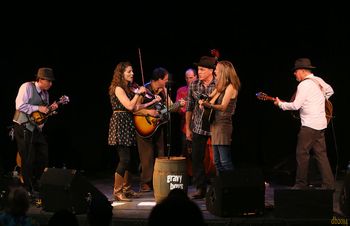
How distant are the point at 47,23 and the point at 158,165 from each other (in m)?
4.53

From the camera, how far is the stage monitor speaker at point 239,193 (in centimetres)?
672

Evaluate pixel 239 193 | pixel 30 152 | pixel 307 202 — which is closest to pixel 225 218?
pixel 239 193

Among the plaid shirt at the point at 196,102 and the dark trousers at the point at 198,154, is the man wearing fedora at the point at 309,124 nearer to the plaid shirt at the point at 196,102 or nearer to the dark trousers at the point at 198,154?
the plaid shirt at the point at 196,102

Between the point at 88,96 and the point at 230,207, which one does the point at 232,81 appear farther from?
the point at 88,96

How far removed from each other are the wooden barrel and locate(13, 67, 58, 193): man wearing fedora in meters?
1.64

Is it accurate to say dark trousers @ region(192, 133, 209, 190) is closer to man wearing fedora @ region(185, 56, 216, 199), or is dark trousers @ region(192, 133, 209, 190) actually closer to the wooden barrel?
man wearing fedora @ region(185, 56, 216, 199)

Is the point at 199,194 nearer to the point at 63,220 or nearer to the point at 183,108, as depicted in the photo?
the point at 183,108

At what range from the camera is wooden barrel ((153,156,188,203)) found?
745 cm

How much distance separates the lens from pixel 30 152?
26.4 ft

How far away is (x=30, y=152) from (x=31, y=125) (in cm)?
34

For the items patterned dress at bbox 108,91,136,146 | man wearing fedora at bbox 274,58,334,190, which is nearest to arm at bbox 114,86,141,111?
patterned dress at bbox 108,91,136,146

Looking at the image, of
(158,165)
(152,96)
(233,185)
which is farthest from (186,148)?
(233,185)

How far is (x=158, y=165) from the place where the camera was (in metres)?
7.52

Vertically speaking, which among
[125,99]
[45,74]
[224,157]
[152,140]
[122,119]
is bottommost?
[224,157]
